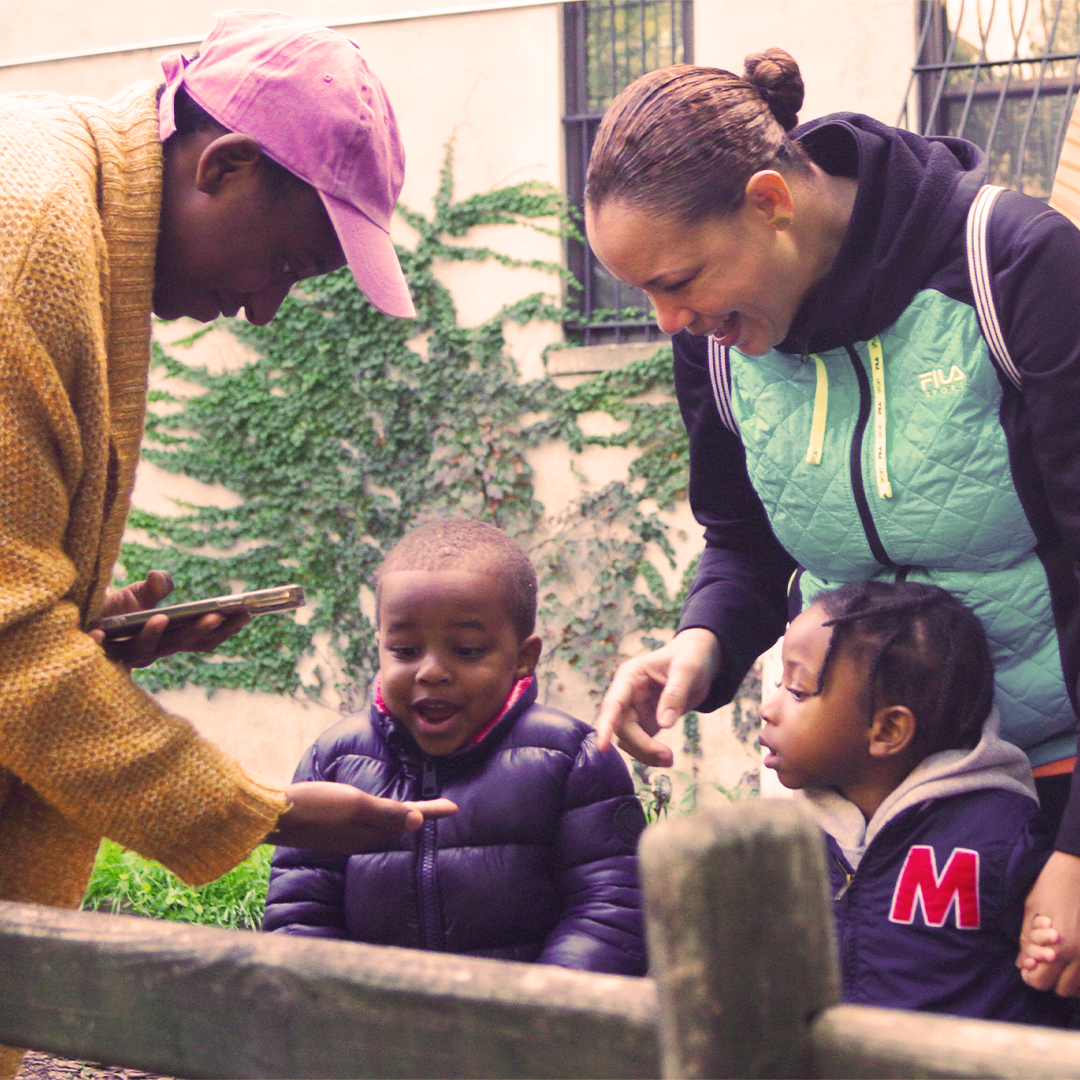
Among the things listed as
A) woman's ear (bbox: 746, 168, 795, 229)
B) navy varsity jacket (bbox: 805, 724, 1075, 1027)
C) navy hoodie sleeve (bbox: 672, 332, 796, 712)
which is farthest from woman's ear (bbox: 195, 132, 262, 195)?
navy varsity jacket (bbox: 805, 724, 1075, 1027)

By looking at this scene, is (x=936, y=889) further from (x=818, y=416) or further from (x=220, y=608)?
(x=220, y=608)

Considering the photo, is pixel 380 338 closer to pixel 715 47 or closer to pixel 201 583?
pixel 201 583

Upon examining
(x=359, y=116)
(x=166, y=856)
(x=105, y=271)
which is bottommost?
(x=166, y=856)

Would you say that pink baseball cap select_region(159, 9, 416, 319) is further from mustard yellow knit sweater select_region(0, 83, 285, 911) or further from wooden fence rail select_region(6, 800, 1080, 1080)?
wooden fence rail select_region(6, 800, 1080, 1080)

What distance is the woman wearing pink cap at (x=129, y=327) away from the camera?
4.49 ft

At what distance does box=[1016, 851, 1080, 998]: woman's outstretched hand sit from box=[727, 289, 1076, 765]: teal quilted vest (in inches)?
11.4

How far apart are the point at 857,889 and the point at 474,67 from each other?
5.10 m

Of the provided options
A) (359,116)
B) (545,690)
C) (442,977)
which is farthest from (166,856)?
(545,690)

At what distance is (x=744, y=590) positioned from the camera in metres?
2.22

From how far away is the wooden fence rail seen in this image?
0.89 metres

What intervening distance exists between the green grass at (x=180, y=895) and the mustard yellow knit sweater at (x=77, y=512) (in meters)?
2.89

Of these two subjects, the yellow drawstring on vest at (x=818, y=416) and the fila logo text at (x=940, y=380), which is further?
the yellow drawstring on vest at (x=818, y=416)

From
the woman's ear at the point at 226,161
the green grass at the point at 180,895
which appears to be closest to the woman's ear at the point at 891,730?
the woman's ear at the point at 226,161

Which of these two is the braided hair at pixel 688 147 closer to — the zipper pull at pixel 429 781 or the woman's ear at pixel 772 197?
the woman's ear at pixel 772 197
